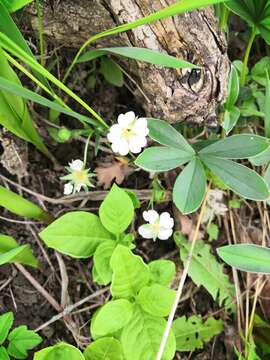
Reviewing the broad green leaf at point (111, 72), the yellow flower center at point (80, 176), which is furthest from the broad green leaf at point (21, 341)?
the broad green leaf at point (111, 72)

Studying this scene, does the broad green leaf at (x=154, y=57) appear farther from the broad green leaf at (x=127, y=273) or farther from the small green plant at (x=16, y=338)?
the small green plant at (x=16, y=338)

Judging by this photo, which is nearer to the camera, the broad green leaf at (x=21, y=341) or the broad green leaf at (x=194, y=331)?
the broad green leaf at (x=21, y=341)

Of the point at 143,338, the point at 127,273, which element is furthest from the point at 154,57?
the point at 143,338

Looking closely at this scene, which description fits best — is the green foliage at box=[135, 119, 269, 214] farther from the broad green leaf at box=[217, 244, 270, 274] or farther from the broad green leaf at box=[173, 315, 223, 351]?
the broad green leaf at box=[173, 315, 223, 351]

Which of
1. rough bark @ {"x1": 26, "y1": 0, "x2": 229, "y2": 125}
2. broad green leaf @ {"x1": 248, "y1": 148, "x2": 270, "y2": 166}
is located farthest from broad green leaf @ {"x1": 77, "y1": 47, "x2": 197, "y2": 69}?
broad green leaf @ {"x1": 248, "y1": 148, "x2": 270, "y2": 166}

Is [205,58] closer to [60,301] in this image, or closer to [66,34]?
[66,34]

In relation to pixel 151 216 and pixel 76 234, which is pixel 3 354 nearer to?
pixel 76 234

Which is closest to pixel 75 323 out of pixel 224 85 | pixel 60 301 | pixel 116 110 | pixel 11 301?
pixel 60 301
